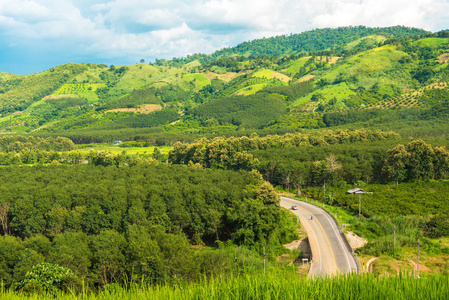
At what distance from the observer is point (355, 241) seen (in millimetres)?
45062

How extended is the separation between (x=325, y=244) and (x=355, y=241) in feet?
13.9

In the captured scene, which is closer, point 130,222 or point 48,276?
point 48,276

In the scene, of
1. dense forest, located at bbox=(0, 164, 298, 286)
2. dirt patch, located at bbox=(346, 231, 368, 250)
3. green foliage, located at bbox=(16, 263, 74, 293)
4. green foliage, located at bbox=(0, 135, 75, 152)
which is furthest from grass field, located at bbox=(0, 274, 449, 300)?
green foliage, located at bbox=(0, 135, 75, 152)

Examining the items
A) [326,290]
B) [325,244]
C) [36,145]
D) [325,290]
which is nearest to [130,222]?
[325,244]

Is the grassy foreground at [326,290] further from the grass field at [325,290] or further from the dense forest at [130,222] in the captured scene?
the dense forest at [130,222]

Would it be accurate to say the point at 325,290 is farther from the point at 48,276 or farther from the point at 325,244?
the point at 325,244

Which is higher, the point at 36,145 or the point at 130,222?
the point at 36,145

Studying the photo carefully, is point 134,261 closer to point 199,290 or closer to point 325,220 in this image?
point 199,290

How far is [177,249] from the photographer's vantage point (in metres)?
33.1

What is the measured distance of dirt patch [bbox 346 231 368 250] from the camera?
4438 cm

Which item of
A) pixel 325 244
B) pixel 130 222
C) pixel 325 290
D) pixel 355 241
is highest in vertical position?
pixel 325 290

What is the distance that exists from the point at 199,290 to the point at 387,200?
60.7 metres

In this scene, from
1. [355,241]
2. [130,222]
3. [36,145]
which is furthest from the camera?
[36,145]

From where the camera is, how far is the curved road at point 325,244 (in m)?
37.7
